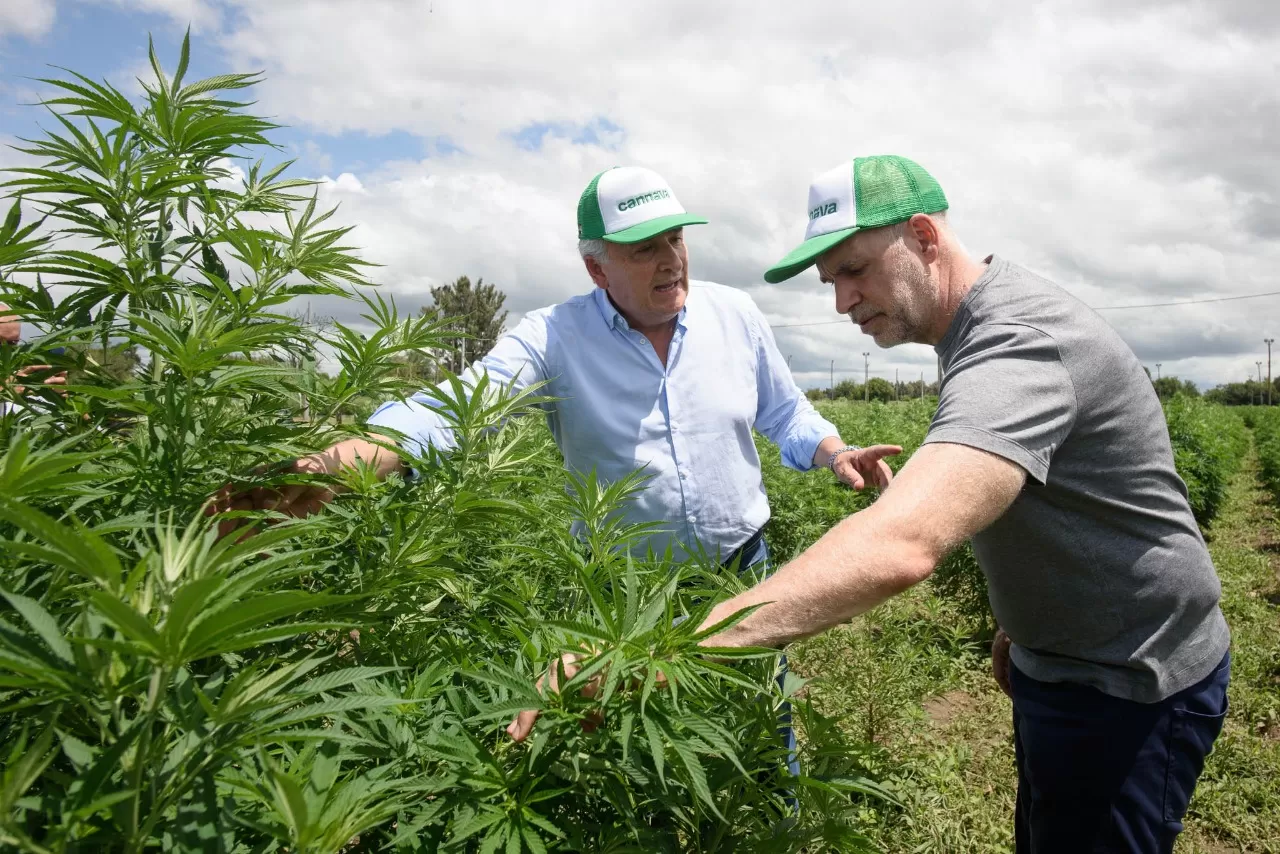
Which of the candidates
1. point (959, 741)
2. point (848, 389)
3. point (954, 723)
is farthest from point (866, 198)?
point (848, 389)

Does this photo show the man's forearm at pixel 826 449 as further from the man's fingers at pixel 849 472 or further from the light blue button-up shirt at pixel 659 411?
the man's fingers at pixel 849 472

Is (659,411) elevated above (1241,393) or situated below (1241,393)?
above

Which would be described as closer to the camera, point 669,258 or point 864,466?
point 864,466

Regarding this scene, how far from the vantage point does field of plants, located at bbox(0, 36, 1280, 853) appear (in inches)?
31.9

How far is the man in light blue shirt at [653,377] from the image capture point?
2.78 m

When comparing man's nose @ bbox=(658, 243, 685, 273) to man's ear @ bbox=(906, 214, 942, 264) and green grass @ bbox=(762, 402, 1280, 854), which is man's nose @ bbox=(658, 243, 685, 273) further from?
green grass @ bbox=(762, 402, 1280, 854)

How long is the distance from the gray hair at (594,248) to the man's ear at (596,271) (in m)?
0.02

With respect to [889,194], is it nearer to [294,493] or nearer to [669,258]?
[669,258]

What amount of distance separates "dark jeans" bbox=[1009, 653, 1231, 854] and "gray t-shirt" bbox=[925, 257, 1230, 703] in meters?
0.06

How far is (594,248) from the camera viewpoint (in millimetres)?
2900

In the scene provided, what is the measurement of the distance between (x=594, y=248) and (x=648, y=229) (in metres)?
0.28

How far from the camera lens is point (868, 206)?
2074 millimetres

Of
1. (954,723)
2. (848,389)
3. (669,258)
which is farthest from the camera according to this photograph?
(848,389)

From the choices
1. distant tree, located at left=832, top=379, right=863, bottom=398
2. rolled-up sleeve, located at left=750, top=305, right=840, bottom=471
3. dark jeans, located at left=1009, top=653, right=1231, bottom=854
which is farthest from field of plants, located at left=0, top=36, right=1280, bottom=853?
distant tree, located at left=832, top=379, right=863, bottom=398
